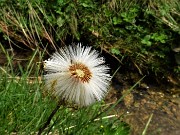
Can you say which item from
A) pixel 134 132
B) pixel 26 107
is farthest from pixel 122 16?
pixel 26 107

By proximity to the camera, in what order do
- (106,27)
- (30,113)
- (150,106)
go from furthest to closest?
(106,27) → (150,106) → (30,113)

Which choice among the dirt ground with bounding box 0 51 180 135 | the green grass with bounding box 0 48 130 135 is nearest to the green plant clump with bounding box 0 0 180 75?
the dirt ground with bounding box 0 51 180 135

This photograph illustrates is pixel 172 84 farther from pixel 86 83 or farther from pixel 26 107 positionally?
pixel 86 83

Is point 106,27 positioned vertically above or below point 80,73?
below

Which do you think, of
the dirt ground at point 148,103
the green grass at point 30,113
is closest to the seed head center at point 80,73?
the green grass at point 30,113

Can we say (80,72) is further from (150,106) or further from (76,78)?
(150,106)

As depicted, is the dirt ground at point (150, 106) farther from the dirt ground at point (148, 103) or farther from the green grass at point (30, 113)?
the green grass at point (30, 113)

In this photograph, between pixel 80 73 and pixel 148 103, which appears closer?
pixel 80 73

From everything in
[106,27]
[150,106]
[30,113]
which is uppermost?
[106,27]

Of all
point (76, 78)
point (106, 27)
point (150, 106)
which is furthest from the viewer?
point (106, 27)

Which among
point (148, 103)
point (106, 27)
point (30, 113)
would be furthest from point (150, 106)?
point (30, 113)
